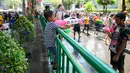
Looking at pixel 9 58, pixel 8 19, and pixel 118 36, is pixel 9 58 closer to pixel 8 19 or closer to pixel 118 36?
pixel 118 36

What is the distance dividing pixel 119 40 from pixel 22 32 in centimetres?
400

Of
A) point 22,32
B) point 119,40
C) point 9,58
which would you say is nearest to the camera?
point 9,58

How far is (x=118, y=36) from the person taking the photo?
18.0 ft

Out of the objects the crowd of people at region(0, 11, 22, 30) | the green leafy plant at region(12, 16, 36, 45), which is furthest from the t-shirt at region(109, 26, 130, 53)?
the crowd of people at region(0, 11, 22, 30)

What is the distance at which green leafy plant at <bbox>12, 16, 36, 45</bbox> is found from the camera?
853 cm

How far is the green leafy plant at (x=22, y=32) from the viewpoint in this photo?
853cm

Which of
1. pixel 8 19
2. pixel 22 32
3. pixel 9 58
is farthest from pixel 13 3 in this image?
pixel 9 58

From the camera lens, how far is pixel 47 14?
6.20 metres

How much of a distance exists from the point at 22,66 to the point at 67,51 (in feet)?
2.27

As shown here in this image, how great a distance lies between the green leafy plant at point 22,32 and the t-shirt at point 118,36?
3.57 m

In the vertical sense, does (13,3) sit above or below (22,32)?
above

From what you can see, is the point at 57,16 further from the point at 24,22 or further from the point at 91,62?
the point at 91,62

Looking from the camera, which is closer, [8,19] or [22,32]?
[22,32]

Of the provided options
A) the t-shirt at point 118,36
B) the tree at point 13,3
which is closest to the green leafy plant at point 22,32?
the t-shirt at point 118,36
